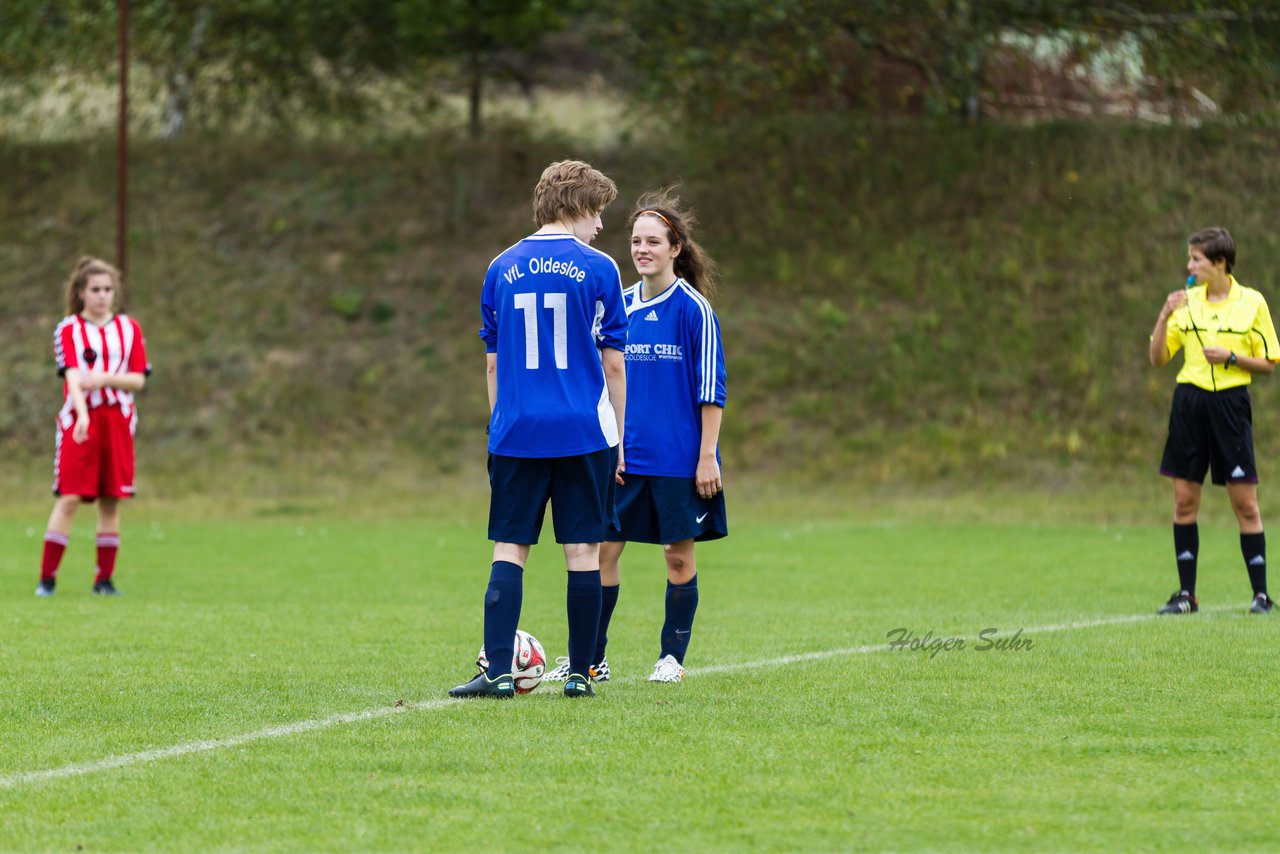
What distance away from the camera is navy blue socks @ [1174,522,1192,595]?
972cm

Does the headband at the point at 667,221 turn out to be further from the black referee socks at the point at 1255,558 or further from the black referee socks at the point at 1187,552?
the black referee socks at the point at 1255,558

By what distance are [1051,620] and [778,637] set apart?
1.76 meters

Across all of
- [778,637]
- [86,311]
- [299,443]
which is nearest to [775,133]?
[299,443]

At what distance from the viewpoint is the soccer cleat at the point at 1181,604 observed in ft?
31.3

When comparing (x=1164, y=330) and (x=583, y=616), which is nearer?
(x=583, y=616)

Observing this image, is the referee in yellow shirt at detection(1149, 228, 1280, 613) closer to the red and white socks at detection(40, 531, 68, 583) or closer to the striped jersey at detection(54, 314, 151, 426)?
the striped jersey at detection(54, 314, 151, 426)

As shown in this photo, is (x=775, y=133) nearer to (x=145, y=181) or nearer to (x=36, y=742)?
(x=145, y=181)

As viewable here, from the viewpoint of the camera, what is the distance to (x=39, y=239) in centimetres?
2691

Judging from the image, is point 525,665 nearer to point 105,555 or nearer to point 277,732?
point 277,732

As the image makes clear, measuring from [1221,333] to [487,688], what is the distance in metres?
5.52

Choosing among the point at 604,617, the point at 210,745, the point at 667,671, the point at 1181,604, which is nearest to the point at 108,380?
the point at 604,617

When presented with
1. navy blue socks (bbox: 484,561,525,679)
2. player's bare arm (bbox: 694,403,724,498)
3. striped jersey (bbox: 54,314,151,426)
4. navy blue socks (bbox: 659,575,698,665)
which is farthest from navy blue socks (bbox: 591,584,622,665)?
striped jersey (bbox: 54,314,151,426)

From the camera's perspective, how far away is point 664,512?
22.4 feet

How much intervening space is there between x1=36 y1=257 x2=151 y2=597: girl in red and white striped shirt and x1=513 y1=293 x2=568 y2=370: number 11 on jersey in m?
6.12
